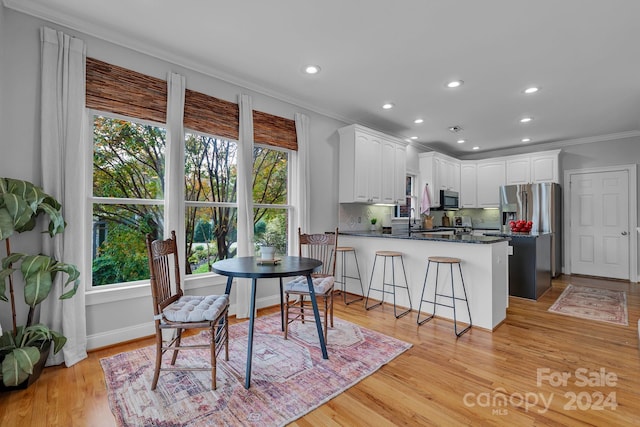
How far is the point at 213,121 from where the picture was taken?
11.0 ft

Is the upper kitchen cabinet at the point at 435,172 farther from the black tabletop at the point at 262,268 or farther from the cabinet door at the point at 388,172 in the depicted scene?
the black tabletop at the point at 262,268

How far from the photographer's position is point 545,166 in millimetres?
6027

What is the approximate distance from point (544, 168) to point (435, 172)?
6.87ft

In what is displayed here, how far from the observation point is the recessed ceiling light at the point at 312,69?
3.23 metres

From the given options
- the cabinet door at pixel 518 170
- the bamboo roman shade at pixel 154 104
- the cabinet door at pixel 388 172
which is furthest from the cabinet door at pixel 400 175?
the cabinet door at pixel 518 170

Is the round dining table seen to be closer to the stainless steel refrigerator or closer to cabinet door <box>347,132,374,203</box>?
cabinet door <box>347,132,374,203</box>

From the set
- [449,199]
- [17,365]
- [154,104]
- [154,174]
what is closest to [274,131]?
[154,104]

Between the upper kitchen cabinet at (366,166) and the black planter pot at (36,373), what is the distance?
360 centimetres

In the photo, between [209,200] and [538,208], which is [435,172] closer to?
[538,208]

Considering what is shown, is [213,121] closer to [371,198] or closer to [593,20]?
[371,198]

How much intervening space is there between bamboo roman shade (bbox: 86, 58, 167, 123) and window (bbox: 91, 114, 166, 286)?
0.14 meters

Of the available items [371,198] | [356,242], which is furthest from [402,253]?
[371,198]

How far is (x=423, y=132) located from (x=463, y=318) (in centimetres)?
349

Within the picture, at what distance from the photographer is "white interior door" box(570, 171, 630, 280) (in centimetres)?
557
